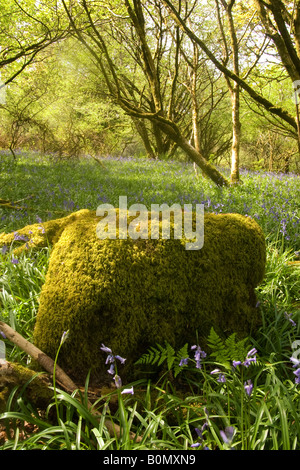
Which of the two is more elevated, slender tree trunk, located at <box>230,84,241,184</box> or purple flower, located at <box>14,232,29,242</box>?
slender tree trunk, located at <box>230,84,241,184</box>

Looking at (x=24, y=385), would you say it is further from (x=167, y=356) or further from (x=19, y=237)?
(x=19, y=237)

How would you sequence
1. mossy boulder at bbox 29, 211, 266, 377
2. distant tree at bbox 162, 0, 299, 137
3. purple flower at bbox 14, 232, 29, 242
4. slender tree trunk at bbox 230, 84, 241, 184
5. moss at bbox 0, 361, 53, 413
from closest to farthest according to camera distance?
1. moss at bbox 0, 361, 53, 413
2. mossy boulder at bbox 29, 211, 266, 377
3. purple flower at bbox 14, 232, 29, 242
4. distant tree at bbox 162, 0, 299, 137
5. slender tree trunk at bbox 230, 84, 241, 184

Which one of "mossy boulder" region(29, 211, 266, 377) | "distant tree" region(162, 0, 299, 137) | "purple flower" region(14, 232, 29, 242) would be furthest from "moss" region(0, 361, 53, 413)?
"distant tree" region(162, 0, 299, 137)

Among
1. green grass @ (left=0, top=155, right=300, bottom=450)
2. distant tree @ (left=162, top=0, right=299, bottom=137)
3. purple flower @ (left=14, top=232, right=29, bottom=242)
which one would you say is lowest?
green grass @ (left=0, top=155, right=300, bottom=450)

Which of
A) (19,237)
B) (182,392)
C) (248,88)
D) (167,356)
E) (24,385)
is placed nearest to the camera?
(24,385)

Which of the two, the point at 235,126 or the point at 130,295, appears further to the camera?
the point at 235,126

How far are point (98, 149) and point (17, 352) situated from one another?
16.7 metres

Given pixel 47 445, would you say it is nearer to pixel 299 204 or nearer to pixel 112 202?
pixel 112 202

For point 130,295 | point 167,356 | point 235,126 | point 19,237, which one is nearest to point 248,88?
point 235,126

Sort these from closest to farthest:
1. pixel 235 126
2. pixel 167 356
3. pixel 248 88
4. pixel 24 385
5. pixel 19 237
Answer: pixel 24 385, pixel 167 356, pixel 19 237, pixel 248 88, pixel 235 126

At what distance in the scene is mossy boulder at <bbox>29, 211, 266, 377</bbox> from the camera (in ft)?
6.71

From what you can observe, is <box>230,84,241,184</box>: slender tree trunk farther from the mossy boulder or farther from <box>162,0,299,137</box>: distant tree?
the mossy boulder

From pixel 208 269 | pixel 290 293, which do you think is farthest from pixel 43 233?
pixel 290 293

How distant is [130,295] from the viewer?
2.11 m
